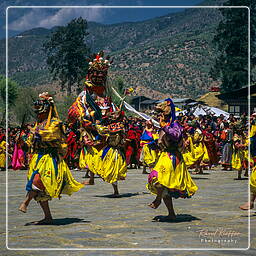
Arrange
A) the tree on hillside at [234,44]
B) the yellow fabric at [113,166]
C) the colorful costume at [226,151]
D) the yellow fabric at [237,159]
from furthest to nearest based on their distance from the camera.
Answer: the tree on hillside at [234,44] → the colorful costume at [226,151] → the yellow fabric at [237,159] → the yellow fabric at [113,166]

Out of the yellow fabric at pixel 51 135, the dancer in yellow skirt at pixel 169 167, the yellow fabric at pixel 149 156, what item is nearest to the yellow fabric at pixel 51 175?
the yellow fabric at pixel 51 135

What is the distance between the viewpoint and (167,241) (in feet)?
25.4

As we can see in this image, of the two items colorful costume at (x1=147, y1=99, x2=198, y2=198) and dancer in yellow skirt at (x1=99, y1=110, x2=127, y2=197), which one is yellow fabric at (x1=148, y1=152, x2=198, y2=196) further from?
dancer in yellow skirt at (x1=99, y1=110, x2=127, y2=197)

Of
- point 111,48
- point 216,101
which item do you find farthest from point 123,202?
point 111,48

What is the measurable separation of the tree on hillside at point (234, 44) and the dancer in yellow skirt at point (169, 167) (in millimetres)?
43506

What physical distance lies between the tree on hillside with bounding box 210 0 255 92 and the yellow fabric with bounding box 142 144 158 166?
114ft

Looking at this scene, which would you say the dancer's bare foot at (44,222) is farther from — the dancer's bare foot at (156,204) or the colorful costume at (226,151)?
the colorful costume at (226,151)

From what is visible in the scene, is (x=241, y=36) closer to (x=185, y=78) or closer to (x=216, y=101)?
(x=216, y=101)

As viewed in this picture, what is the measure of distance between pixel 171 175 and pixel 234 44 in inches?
2027

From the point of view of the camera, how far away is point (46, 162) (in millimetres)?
9172

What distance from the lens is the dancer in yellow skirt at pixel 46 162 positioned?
908cm

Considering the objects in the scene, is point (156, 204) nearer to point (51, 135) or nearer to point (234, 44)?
point (51, 135)

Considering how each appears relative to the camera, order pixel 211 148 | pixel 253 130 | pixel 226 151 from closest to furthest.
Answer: pixel 253 130
pixel 226 151
pixel 211 148
